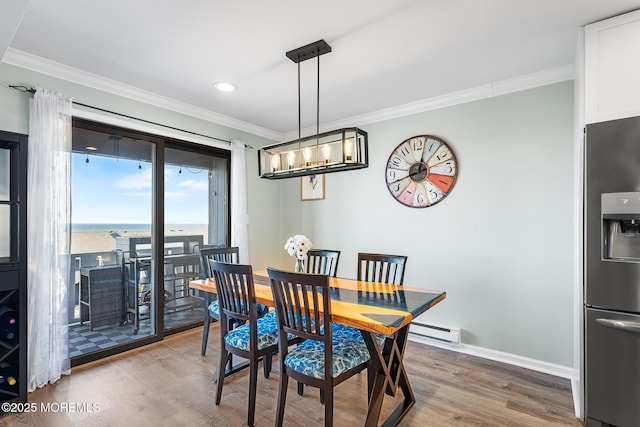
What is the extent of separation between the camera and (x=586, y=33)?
2.12 m

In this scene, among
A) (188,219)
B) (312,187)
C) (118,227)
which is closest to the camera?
(118,227)

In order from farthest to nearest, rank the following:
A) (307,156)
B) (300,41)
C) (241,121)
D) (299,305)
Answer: (241,121)
(307,156)
(300,41)
(299,305)

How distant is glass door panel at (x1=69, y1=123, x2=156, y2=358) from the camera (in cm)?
312

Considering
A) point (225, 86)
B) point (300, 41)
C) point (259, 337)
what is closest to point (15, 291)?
point (259, 337)

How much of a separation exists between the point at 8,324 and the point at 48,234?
0.69 m

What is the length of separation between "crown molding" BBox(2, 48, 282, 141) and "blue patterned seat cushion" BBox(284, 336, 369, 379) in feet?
9.38

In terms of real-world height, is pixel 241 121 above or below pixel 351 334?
above

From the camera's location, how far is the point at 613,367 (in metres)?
1.90

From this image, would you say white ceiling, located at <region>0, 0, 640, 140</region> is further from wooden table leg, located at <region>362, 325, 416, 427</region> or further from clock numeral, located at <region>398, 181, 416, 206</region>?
wooden table leg, located at <region>362, 325, 416, 427</region>

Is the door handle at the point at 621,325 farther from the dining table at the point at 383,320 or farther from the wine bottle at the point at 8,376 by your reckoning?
the wine bottle at the point at 8,376

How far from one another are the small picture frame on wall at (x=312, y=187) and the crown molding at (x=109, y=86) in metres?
1.06

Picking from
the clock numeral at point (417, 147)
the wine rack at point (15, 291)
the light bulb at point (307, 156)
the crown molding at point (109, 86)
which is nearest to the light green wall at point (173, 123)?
the crown molding at point (109, 86)

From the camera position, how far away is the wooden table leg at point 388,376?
194 cm

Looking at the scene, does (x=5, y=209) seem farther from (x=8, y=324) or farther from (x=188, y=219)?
(x=188, y=219)
